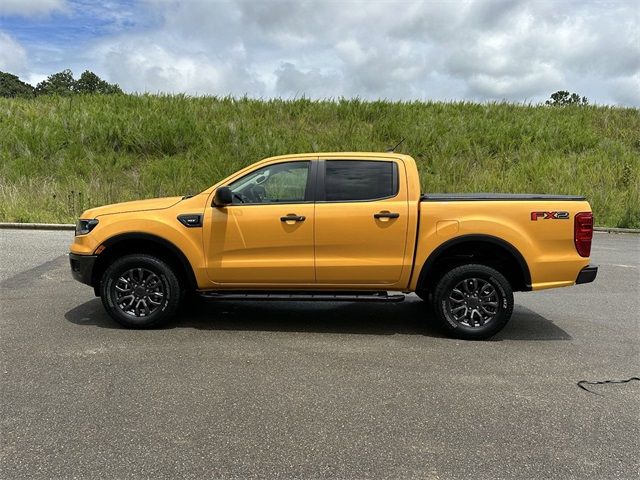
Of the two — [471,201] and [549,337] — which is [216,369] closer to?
[471,201]

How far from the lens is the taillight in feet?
15.8

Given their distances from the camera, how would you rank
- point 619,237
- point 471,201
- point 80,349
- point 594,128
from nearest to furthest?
point 80,349 → point 471,201 → point 619,237 → point 594,128

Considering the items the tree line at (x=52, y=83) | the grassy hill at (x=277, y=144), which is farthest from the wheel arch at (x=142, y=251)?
the tree line at (x=52, y=83)

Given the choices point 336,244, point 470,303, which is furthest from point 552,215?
point 336,244

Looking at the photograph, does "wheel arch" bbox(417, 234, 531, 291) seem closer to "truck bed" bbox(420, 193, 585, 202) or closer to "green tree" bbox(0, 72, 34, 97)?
"truck bed" bbox(420, 193, 585, 202)

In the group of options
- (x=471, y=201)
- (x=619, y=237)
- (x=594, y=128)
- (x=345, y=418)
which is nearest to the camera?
(x=345, y=418)

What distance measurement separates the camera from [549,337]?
17.0 ft

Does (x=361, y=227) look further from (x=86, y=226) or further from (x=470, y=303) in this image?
(x=86, y=226)

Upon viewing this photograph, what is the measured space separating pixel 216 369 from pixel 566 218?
11.6 feet

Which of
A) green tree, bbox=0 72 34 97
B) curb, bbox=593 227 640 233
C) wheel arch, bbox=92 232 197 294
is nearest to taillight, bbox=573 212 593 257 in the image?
wheel arch, bbox=92 232 197 294

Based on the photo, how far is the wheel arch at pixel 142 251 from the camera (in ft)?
16.7

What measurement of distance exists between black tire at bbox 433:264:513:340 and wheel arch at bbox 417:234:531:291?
6.5 inches

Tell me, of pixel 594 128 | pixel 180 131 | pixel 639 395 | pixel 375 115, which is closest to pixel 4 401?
pixel 639 395

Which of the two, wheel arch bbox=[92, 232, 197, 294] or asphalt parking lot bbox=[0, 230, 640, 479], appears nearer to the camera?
asphalt parking lot bbox=[0, 230, 640, 479]
